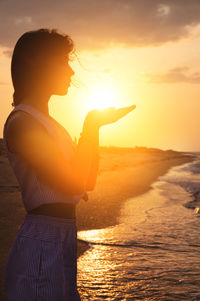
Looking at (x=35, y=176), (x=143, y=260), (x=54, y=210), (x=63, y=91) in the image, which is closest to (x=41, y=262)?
(x=54, y=210)

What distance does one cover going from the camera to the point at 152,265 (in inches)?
181

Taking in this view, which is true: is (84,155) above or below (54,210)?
above

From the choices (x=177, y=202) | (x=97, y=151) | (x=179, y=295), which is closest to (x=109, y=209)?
(x=177, y=202)

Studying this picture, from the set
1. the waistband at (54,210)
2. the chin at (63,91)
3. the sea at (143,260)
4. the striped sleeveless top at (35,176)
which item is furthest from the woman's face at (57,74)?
the sea at (143,260)

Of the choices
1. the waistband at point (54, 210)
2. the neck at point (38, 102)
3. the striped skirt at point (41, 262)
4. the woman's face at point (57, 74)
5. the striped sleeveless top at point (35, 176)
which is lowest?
the striped skirt at point (41, 262)

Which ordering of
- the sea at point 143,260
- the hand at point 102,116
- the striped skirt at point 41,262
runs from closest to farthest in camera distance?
the striped skirt at point 41,262 → the hand at point 102,116 → the sea at point 143,260

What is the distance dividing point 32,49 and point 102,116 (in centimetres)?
48

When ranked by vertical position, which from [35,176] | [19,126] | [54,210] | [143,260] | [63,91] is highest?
[63,91]

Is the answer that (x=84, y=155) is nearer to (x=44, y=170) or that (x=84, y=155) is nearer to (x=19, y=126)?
(x=44, y=170)

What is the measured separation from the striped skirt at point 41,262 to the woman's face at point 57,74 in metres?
0.66

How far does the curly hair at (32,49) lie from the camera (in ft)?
5.30

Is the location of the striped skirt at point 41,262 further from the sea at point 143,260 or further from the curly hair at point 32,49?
the sea at point 143,260

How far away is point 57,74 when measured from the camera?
Answer: 1648 millimetres

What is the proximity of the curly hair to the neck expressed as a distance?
0.06m
